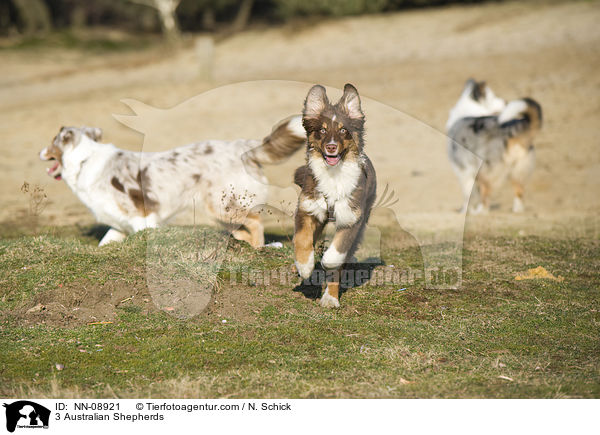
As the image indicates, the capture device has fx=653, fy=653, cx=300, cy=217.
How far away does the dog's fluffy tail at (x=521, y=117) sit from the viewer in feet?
Result: 38.5

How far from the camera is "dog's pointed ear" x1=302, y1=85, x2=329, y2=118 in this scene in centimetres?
571

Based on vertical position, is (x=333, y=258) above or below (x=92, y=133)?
below

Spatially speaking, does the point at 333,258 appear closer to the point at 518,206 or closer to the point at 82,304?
the point at 82,304

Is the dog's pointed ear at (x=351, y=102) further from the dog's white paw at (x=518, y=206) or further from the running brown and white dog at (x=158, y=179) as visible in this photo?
the dog's white paw at (x=518, y=206)

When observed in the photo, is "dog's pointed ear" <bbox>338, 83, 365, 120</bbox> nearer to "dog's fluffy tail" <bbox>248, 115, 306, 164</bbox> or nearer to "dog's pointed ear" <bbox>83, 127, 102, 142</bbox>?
"dog's fluffy tail" <bbox>248, 115, 306, 164</bbox>

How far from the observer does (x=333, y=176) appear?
231 inches

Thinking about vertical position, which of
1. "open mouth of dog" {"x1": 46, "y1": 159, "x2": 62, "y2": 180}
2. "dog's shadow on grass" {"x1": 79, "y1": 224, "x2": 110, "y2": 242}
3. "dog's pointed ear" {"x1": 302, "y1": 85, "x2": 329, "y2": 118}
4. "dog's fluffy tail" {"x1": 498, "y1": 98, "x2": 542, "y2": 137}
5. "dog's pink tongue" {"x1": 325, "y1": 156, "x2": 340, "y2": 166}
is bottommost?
"dog's shadow on grass" {"x1": 79, "y1": 224, "x2": 110, "y2": 242}

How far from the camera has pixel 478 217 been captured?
1186cm

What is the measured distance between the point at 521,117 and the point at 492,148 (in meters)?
0.77

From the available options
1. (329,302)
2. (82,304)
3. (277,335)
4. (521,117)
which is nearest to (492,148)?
(521,117)
